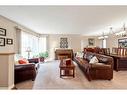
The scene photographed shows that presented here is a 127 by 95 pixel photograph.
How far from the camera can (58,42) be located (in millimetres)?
12914

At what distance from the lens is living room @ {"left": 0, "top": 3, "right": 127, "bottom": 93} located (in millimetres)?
4234

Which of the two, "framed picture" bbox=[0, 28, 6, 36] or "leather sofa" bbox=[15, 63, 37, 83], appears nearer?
"leather sofa" bbox=[15, 63, 37, 83]

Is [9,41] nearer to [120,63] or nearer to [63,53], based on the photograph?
[120,63]

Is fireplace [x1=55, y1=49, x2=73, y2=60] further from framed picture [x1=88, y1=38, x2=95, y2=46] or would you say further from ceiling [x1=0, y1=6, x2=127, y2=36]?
ceiling [x1=0, y1=6, x2=127, y2=36]

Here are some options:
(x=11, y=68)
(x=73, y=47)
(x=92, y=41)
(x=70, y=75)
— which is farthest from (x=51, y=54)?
(x=11, y=68)

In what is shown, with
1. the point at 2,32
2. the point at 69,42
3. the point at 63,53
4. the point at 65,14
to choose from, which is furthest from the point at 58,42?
the point at 65,14

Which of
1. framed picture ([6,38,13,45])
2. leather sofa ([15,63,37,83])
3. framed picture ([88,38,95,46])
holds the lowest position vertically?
leather sofa ([15,63,37,83])

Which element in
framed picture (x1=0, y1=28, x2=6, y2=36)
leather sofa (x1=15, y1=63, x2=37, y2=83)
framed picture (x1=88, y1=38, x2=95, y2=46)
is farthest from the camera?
framed picture (x1=88, y1=38, x2=95, y2=46)

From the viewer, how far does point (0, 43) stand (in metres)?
5.35

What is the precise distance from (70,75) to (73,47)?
298 inches

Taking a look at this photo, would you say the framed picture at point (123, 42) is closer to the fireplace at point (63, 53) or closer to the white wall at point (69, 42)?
the white wall at point (69, 42)

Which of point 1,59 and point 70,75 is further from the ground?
point 1,59

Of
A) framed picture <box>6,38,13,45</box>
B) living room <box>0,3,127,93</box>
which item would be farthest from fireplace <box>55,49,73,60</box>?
framed picture <box>6,38,13,45</box>

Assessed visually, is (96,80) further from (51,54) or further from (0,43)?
(51,54)
